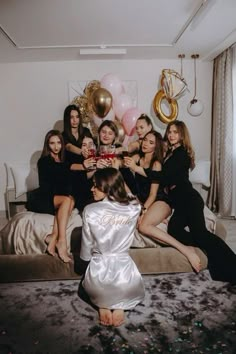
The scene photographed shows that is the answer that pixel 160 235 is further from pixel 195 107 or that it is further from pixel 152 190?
pixel 195 107

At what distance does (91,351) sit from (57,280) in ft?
2.84

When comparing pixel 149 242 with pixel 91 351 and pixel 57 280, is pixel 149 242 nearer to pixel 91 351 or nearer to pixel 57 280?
pixel 57 280

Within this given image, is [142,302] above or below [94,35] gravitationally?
below

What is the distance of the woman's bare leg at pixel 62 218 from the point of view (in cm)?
238

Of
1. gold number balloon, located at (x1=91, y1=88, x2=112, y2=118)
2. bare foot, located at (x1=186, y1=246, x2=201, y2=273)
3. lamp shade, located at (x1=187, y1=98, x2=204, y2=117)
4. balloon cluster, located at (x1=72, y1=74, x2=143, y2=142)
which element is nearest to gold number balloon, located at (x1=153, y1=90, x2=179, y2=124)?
lamp shade, located at (x1=187, y1=98, x2=204, y2=117)

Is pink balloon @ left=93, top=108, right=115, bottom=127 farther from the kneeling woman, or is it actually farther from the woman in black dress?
the kneeling woman

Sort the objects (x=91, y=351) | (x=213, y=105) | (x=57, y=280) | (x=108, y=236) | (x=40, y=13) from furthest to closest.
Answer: (x=213, y=105)
(x=40, y=13)
(x=57, y=280)
(x=108, y=236)
(x=91, y=351)

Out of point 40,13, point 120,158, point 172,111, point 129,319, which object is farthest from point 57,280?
point 172,111

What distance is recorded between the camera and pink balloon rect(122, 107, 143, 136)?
3965mm

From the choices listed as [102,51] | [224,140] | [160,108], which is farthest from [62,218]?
[224,140]

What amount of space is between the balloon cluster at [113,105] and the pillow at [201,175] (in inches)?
48.0

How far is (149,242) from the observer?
252 centimetres

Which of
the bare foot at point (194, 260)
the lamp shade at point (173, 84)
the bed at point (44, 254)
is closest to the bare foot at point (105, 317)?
the bed at point (44, 254)

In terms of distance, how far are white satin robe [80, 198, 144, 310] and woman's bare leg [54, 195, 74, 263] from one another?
0.39 meters
